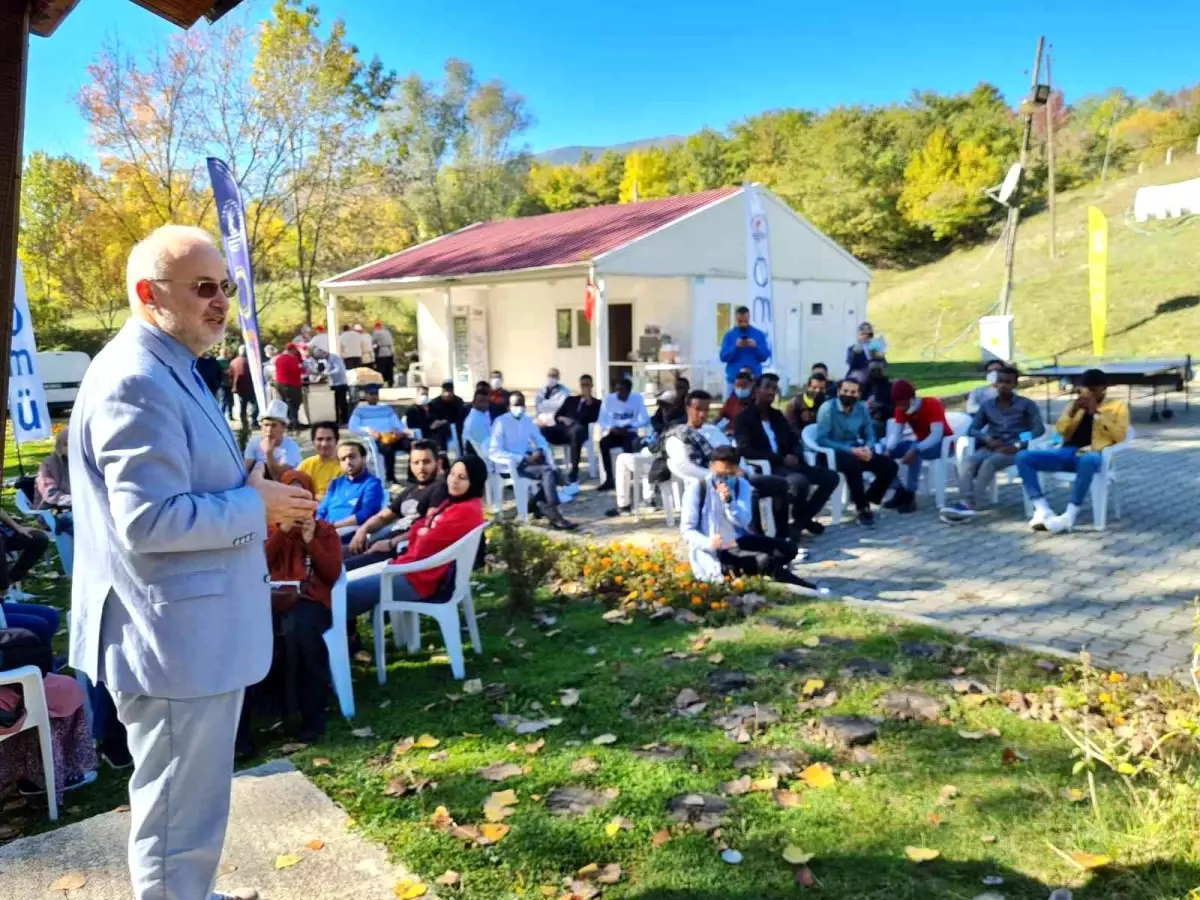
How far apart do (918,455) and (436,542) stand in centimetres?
564

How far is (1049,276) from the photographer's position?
35469 millimetres

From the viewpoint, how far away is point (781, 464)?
8.41m

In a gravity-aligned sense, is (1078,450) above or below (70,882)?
above

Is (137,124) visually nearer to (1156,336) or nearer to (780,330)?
(780,330)

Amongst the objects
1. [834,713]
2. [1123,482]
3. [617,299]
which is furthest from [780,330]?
[834,713]

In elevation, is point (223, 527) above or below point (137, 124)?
below

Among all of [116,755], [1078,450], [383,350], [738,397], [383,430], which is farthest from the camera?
[383,350]

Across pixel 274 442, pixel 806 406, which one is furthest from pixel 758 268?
pixel 274 442

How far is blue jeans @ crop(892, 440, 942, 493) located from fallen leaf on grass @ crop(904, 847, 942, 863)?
6403 millimetres

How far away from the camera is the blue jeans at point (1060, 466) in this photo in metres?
7.88

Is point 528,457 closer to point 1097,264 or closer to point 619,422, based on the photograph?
point 619,422

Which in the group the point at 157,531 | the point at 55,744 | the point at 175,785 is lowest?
the point at 55,744

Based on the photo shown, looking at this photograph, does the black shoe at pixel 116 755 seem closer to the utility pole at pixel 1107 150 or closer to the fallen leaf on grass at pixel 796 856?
the fallen leaf on grass at pixel 796 856

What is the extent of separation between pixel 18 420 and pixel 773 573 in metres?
6.39
